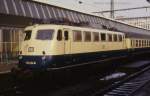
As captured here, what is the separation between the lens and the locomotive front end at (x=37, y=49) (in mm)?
14062

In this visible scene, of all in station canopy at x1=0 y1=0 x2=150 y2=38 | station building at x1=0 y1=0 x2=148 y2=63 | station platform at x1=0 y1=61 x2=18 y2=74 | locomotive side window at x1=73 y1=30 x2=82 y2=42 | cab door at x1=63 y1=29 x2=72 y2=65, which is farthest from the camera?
station building at x1=0 y1=0 x2=148 y2=63

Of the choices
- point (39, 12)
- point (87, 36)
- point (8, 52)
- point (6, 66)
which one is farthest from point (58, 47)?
point (39, 12)

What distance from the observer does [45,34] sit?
1502 centimetres

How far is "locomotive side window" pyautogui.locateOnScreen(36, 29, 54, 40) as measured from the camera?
48.5 feet

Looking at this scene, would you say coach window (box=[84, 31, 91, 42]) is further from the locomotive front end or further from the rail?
the rail

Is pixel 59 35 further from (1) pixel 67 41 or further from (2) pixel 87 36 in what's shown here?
(2) pixel 87 36

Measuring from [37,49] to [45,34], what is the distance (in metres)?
0.97

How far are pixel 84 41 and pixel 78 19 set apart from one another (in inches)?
400

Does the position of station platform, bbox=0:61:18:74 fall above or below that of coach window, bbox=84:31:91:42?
below

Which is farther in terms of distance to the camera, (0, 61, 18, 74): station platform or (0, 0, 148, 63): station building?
(0, 0, 148, 63): station building

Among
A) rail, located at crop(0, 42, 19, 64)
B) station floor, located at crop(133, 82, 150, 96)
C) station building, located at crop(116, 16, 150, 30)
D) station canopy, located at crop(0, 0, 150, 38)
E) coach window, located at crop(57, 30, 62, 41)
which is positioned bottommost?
station floor, located at crop(133, 82, 150, 96)

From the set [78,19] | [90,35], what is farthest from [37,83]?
[78,19]

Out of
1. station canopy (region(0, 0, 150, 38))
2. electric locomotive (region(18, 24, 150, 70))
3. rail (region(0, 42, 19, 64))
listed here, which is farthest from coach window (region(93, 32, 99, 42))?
rail (region(0, 42, 19, 64))

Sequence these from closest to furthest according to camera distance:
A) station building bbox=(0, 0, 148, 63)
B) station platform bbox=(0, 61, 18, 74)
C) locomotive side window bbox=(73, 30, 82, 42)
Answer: locomotive side window bbox=(73, 30, 82, 42)
station platform bbox=(0, 61, 18, 74)
station building bbox=(0, 0, 148, 63)
